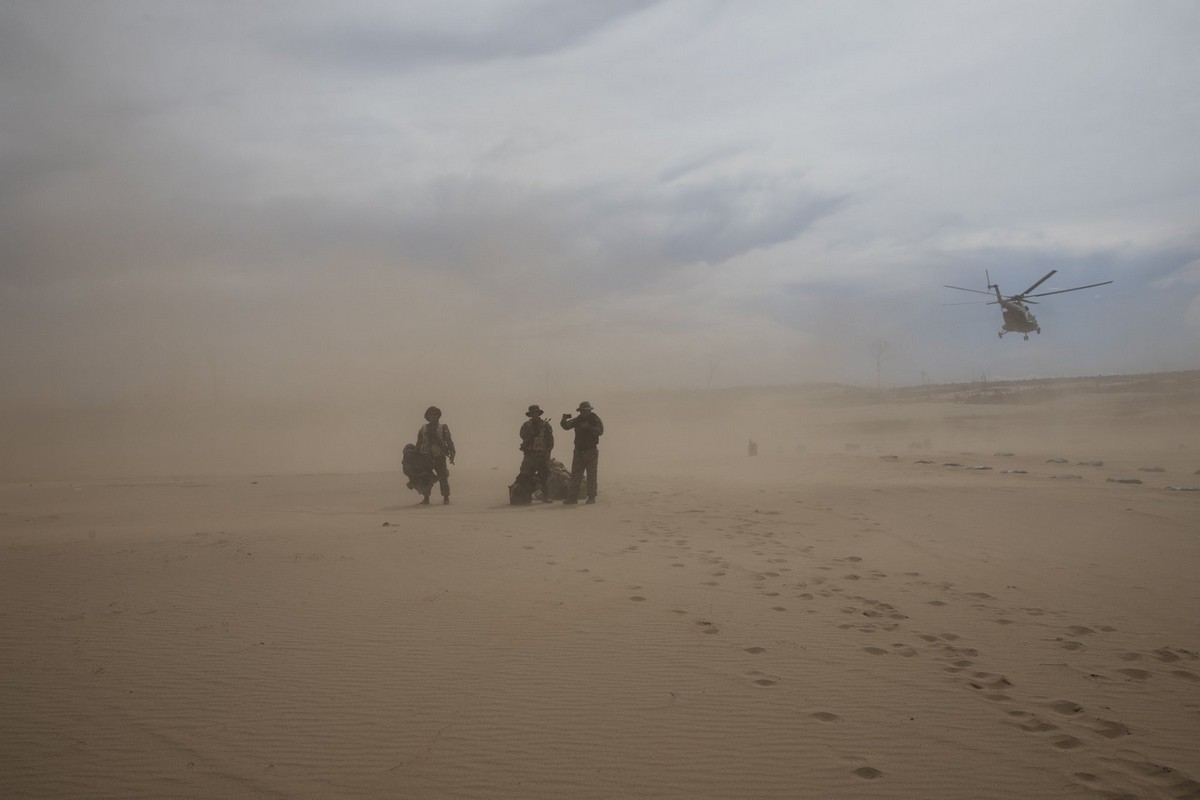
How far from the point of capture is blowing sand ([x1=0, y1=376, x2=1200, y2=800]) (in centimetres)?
380

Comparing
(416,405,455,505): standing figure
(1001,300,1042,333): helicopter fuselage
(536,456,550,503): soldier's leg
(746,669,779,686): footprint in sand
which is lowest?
(746,669,779,686): footprint in sand

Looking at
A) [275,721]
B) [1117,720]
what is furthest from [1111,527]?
[275,721]

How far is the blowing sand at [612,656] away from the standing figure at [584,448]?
6.43 ft

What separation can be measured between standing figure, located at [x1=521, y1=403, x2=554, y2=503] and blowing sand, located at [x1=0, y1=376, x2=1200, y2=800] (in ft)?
7.45

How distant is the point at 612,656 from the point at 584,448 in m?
8.92

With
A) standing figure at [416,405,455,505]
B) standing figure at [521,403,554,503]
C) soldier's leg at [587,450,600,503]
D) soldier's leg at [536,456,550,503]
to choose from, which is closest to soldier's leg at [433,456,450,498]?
standing figure at [416,405,455,505]

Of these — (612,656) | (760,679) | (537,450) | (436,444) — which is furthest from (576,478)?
(760,679)

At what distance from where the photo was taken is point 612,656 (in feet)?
17.9

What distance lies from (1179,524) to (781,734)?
10.2m

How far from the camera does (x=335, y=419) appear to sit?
60844 millimetres

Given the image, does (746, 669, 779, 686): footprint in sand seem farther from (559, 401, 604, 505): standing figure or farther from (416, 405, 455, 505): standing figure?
(416, 405, 455, 505): standing figure

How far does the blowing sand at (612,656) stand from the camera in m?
3.80

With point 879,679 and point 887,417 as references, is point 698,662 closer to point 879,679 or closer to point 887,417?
point 879,679

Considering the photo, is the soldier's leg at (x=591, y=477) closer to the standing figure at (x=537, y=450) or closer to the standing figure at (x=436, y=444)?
the standing figure at (x=537, y=450)
